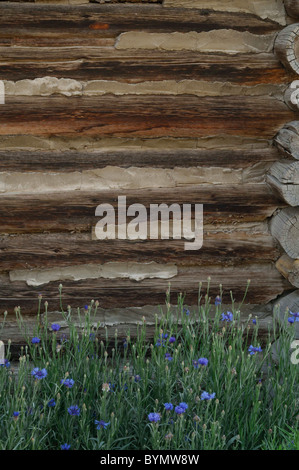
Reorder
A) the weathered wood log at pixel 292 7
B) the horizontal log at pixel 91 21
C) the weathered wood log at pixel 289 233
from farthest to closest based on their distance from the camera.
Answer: the weathered wood log at pixel 289 233 < the weathered wood log at pixel 292 7 < the horizontal log at pixel 91 21

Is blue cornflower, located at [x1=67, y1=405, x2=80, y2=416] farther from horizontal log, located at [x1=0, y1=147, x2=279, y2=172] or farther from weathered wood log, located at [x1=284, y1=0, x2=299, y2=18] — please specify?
weathered wood log, located at [x1=284, y1=0, x2=299, y2=18]

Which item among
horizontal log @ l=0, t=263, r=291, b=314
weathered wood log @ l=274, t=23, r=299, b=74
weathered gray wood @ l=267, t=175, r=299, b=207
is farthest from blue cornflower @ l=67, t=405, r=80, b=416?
weathered wood log @ l=274, t=23, r=299, b=74

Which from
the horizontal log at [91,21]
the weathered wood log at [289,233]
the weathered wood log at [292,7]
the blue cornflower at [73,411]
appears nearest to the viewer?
the blue cornflower at [73,411]

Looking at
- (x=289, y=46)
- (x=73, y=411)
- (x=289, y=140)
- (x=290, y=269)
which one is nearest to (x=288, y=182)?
(x=289, y=140)

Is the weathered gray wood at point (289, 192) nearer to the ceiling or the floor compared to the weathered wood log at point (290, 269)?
nearer to the ceiling

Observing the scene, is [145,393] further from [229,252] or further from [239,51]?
[239,51]

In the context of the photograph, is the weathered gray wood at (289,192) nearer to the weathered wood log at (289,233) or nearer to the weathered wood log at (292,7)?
the weathered wood log at (289,233)

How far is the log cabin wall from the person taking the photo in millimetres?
3664

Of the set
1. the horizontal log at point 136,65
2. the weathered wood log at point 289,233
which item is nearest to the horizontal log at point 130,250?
the weathered wood log at point 289,233

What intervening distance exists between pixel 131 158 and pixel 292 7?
134cm

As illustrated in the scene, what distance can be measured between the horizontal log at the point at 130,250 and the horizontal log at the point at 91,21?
1.19 m

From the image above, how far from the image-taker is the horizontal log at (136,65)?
3.63 meters

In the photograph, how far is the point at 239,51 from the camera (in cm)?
383
